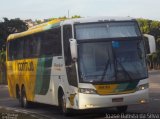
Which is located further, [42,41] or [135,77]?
[42,41]

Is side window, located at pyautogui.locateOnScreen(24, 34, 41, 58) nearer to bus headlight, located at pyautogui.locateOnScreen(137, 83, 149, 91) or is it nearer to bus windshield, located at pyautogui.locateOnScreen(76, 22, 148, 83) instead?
bus windshield, located at pyautogui.locateOnScreen(76, 22, 148, 83)

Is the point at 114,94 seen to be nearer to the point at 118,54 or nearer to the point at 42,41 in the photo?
the point at 118,54

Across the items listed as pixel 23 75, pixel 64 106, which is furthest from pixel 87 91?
pixel 23 75

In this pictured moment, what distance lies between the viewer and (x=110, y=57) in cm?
1684

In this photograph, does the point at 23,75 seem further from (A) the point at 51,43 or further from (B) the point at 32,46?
(A) the point at 51,43

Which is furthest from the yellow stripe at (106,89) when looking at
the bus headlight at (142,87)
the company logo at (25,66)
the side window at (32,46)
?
the company logo at (25,66)

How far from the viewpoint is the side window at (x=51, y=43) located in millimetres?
A: 18609

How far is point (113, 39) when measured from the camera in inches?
672

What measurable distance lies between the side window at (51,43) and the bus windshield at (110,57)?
1.50m

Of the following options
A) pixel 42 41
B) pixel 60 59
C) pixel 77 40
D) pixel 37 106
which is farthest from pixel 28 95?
pixel 77 40

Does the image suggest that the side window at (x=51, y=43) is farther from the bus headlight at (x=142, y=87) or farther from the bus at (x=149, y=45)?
the bus headlight at (x=142, y=87)

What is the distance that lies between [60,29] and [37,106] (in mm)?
7734

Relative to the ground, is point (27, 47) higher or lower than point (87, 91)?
higher

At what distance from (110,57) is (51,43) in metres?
3.31
